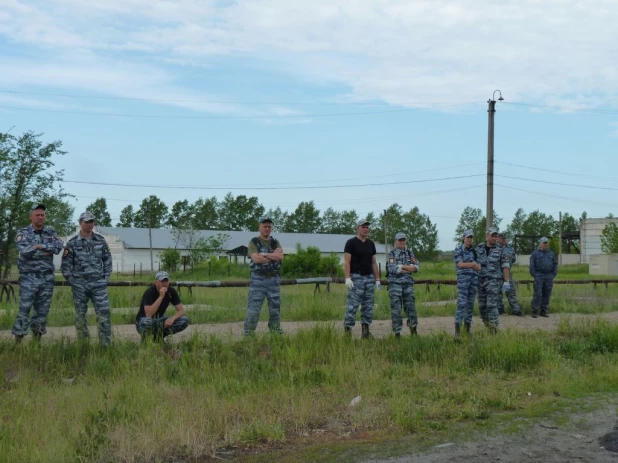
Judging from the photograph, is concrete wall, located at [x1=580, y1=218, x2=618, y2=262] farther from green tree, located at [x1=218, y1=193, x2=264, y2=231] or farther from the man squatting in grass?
the man squatting in grass

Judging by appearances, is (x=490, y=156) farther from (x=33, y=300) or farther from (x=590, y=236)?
(x=590, y=236)

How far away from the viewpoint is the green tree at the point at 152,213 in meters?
102

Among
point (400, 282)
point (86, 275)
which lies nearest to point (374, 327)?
point (400, 282)

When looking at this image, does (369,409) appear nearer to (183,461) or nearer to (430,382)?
(430,382)

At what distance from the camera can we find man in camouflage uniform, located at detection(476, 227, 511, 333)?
1145cm

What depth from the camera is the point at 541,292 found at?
50.0 feet

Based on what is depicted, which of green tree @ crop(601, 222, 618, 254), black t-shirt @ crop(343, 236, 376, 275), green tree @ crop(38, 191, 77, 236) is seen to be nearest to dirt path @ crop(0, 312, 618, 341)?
black t-shirt @ crop(343, 236, 376, 275)

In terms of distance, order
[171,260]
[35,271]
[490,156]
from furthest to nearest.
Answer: [171,260] → [490,156] → [35,271]

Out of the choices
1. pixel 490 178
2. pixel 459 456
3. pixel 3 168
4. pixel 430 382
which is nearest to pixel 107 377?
pixel 430 382

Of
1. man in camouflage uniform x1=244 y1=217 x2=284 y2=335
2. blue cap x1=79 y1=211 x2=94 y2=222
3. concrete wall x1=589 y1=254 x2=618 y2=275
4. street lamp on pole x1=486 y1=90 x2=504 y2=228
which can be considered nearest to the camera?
blue cap x1=79 y1=211 x2=94 y2=222

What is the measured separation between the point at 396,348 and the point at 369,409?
293 centimetres

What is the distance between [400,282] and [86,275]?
14.5 ft

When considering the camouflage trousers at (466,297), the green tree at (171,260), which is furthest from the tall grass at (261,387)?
the green tree at (171,260)

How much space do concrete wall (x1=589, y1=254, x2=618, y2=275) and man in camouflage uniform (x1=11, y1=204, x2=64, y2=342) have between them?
176ft
